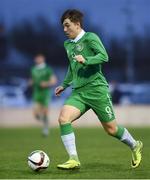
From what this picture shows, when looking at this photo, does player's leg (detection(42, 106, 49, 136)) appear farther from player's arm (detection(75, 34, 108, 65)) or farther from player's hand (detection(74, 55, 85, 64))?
player's hand (detection(74, 55, 85, 64))

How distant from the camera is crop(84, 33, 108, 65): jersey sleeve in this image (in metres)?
9.25

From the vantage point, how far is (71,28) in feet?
31.4

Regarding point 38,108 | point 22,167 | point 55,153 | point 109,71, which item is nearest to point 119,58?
point 109,71

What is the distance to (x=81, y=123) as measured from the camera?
1008 inches

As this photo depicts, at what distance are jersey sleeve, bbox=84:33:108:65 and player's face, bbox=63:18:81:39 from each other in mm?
221

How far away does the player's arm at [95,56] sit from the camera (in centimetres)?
916

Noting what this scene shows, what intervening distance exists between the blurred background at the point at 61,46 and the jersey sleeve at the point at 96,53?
16590mm

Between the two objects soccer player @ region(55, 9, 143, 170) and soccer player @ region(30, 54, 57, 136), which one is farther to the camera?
soccer player @ region(30, 54, 57, 136)

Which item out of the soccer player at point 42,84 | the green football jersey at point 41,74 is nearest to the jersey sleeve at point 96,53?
the soccer player at point 42,84

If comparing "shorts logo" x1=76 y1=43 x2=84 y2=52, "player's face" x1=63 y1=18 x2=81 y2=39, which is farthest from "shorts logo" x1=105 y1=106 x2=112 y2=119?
"player's face" x1=63 y1=18 x2=81 y2=39

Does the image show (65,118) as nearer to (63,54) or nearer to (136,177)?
(136,177)

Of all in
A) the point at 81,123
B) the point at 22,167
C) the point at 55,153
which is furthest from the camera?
the point at 81,123

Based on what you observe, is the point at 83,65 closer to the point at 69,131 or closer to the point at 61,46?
the point at 69,131

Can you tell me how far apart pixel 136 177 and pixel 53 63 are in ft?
61.0
